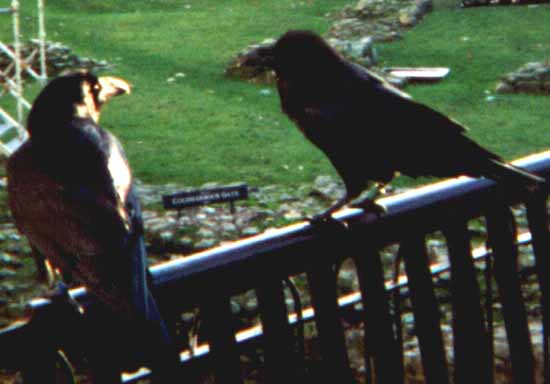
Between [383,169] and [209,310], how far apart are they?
1763 millimetres

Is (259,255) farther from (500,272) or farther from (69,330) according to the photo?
(500,272)

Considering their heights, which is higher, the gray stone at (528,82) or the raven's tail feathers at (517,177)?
the raven's tail feathers at (517,177)

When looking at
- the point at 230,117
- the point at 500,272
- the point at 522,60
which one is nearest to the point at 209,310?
the point at 500,272

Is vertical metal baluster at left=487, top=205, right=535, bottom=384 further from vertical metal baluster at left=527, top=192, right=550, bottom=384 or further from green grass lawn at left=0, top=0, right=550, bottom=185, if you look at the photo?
green grass lawn at left=0, top=0, right=550, bottom=185

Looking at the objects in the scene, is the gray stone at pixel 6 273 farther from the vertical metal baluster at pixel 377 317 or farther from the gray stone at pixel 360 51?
the gray stone at pixel 360 51

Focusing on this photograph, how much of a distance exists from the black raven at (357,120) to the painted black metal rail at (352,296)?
2.46ft

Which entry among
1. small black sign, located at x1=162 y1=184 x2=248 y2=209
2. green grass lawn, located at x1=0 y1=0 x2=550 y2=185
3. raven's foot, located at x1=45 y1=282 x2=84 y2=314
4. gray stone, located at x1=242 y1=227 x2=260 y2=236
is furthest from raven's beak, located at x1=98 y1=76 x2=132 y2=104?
green grass lawn, located at x1=0 y1=0 x2=550 y2=185

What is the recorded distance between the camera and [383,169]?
11.8 ft

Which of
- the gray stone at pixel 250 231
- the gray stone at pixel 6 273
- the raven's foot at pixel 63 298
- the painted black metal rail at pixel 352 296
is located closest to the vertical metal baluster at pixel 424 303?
the painted black metal rail at pixel 352 296

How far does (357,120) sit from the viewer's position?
3436mm

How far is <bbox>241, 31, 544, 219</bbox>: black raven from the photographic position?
3.30 metres

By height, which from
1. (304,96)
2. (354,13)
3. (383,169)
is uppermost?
(304,96)

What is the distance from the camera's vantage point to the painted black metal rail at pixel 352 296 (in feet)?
6.17

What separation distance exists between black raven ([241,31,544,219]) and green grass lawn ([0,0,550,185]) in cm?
598
